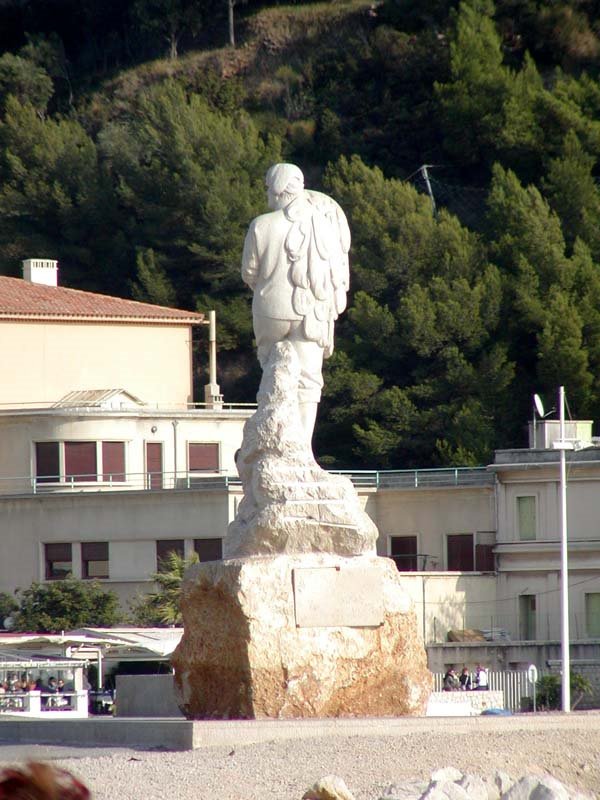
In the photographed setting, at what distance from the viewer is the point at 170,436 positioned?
47.2m

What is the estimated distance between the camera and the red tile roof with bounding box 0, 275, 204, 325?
1977 inches

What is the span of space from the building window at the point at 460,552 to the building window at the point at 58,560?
27.5 feet

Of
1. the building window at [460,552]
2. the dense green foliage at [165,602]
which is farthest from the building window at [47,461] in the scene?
the building window at [460,552]

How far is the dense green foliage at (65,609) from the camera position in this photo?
39500 millimetres

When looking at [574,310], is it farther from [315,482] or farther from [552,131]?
[315,482]

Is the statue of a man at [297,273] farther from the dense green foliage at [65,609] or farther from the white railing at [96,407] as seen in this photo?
the white railing at [96,407]

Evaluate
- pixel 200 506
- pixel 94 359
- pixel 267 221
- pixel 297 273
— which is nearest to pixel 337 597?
pixel 297 273

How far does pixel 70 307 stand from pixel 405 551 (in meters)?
12.3

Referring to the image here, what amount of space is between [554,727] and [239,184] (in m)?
42.9

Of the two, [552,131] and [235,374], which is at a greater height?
[552,131]

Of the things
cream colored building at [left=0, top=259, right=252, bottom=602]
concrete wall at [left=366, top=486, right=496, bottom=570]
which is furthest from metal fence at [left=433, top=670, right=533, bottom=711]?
cream colored building at [left=0, top=259, right=252, bottom=602]

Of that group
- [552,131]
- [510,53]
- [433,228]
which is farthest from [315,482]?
[510,53]

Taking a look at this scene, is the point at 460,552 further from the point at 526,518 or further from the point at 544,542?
the point at 544,542

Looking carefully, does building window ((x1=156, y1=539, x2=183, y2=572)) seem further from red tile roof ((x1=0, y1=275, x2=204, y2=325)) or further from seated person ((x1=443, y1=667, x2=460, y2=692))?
A: seated person ((x1=443, y1=667, x2=460, y2=692))
